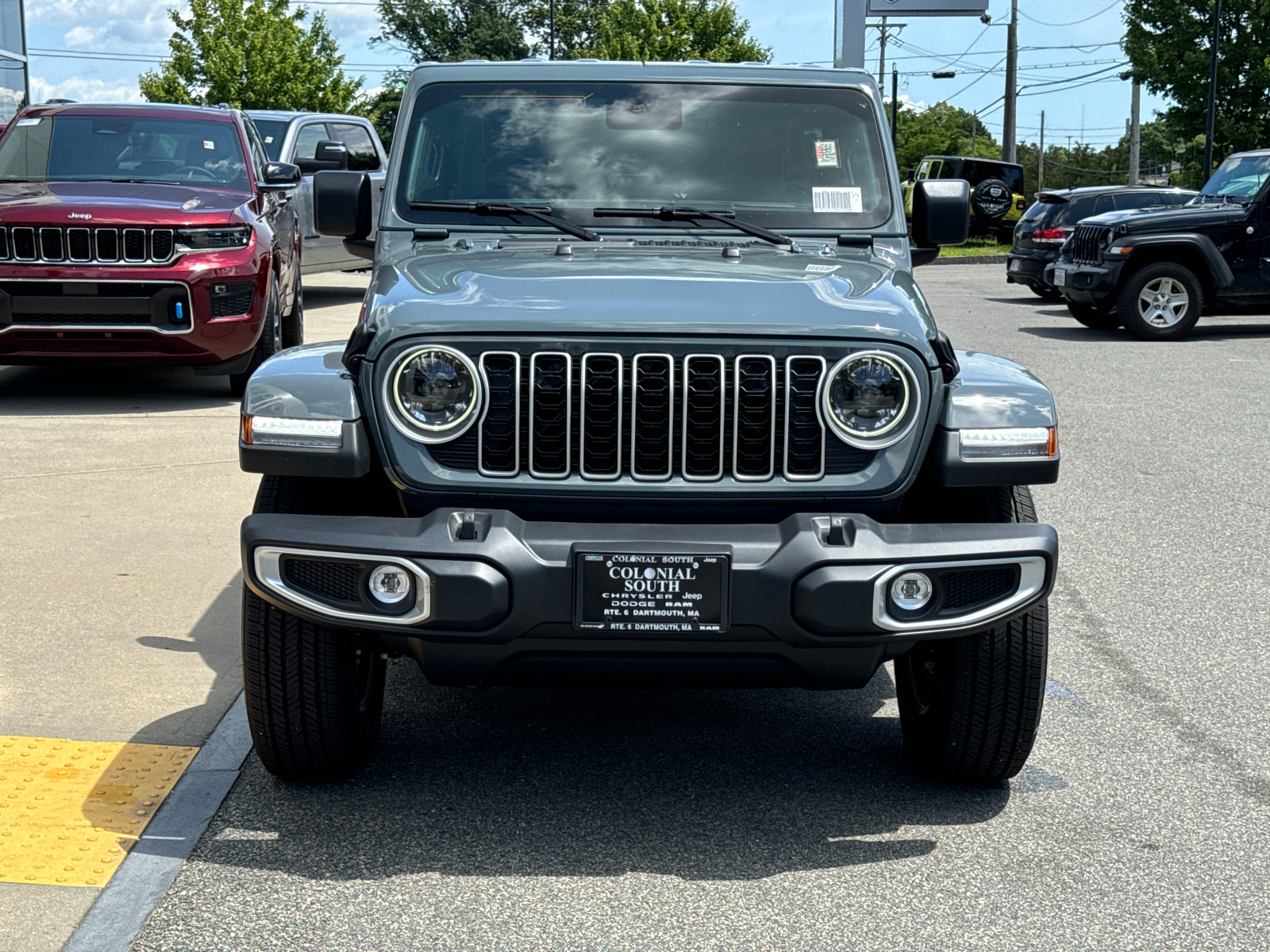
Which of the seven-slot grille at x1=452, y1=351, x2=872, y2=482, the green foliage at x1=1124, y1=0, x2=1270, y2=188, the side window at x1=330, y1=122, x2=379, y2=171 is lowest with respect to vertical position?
the seven-slot grille at x1=452, y1=351, x2=872, y2=482

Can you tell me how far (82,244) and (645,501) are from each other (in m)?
7.11

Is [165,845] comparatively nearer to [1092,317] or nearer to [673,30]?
[1092,317]

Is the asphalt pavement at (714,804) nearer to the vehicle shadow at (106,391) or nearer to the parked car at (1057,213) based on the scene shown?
the vehicle shadow at (106,391)

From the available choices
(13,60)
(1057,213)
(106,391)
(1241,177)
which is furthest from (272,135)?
(1241,177)

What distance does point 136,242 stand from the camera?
976cm

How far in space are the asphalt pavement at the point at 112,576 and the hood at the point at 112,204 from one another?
1.23 m

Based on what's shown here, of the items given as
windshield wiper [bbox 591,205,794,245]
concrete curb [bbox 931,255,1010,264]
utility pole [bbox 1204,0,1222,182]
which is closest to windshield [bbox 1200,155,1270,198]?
windshield wiper [bbox 591,205,794,245]

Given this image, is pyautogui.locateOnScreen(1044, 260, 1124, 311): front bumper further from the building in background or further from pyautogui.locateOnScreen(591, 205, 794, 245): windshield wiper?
pyautogui.locateOnScreen(591, 205, 794, 245): windshield wiper

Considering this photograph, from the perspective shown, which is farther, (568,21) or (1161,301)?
(568,21)

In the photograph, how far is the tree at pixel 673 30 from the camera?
55000 millimetres

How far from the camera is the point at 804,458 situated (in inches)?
144

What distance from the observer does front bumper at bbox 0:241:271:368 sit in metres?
9.67

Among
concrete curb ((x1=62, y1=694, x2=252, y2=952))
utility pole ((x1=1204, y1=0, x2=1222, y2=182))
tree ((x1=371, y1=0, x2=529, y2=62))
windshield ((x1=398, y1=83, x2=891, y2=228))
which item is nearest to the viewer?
concrete curb ((x1=62, y1=694, x2=252, y2=952))

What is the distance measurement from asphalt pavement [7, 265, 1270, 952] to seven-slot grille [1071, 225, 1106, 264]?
1040 centimetres
